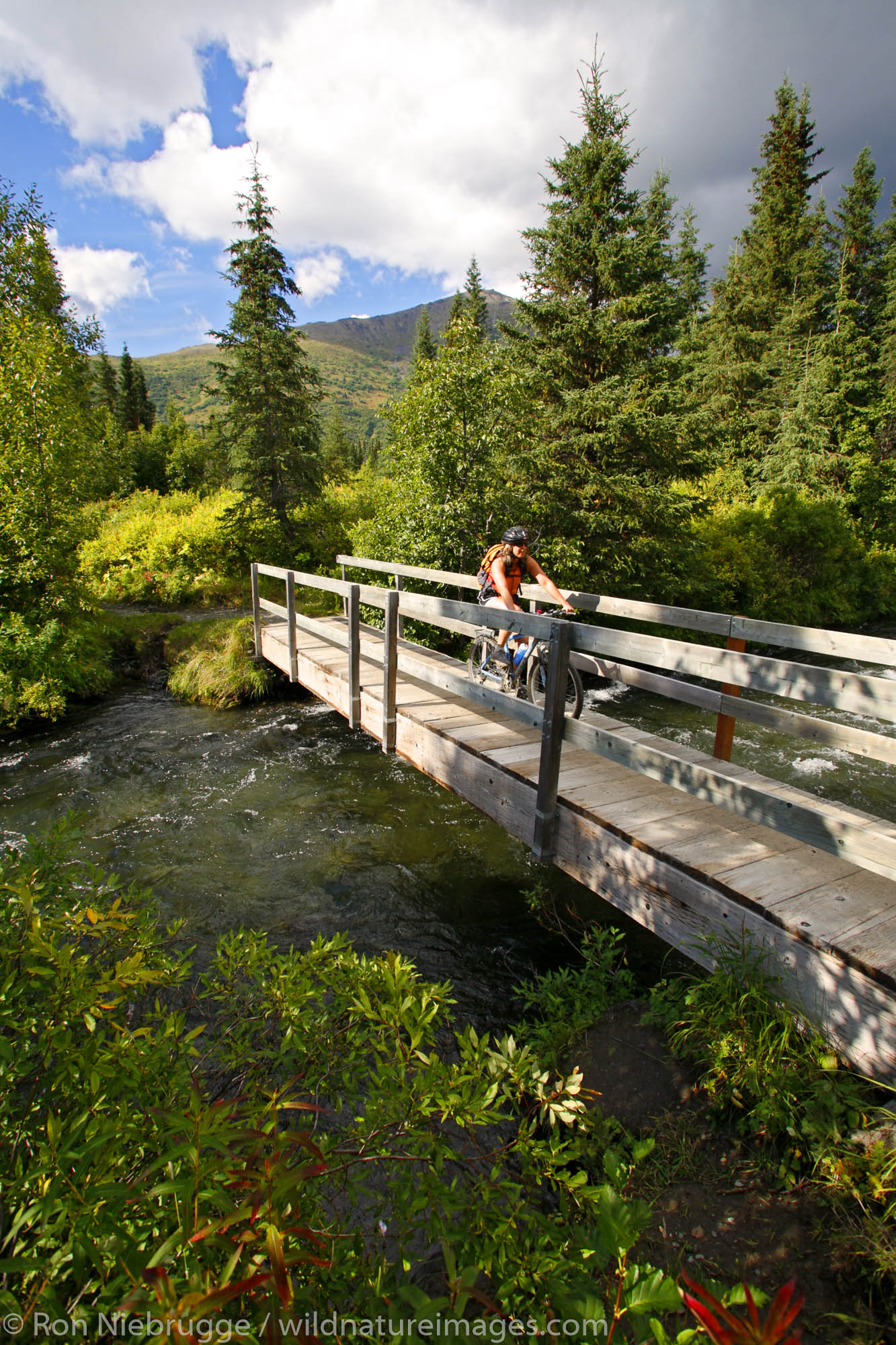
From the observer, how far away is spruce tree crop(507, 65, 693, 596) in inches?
496

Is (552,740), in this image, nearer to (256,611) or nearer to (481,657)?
(481,657)

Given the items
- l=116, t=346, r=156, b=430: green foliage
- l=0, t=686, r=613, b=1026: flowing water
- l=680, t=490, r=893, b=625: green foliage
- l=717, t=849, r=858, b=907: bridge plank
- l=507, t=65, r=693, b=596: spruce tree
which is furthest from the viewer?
l=116, t=346, r=156, b=430: green foliage

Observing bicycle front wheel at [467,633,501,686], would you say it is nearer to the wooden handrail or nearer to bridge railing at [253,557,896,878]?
bridge railing at [253,557,896,878]

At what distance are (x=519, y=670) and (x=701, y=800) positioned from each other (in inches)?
91.6

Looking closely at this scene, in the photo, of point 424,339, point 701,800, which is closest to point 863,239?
point 424,339

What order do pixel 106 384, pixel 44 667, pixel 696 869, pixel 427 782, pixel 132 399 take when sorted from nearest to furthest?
pixel 696 869, pixel 427 782, pixel 44 667, pixel 106 384, pixel 132 399

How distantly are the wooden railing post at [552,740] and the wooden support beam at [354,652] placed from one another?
120 inches

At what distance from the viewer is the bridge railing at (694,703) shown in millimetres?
2805

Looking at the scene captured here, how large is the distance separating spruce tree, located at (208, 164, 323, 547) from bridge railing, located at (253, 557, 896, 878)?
12.3 meters

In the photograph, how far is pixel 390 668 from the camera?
588 cm

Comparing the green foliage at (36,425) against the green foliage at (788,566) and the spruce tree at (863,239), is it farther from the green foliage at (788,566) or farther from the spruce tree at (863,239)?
the spruce tree at (863,239)

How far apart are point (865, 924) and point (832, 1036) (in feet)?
1.70

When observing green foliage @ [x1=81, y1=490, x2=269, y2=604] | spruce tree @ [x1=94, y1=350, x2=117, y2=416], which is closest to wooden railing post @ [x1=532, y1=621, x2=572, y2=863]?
green foliage @ [x1=81, y1=490, x2=269, y2=604]

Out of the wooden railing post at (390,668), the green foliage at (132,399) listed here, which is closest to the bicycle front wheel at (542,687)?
the wooden railing post at (390,668)
